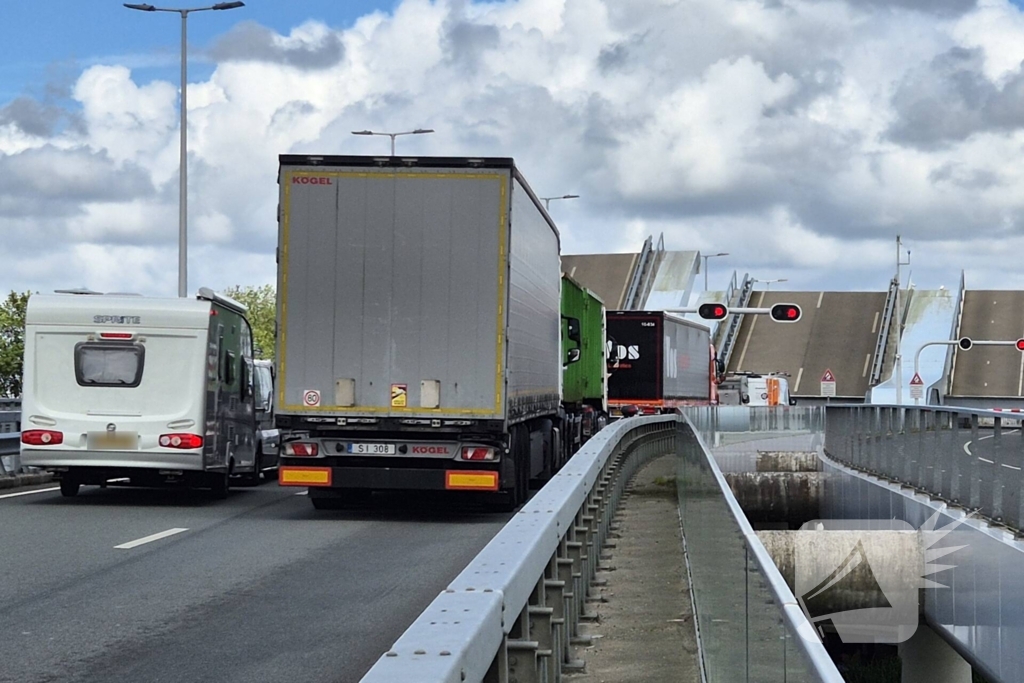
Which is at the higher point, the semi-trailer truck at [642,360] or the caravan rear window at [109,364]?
the semi-trailer truck at [642,360]

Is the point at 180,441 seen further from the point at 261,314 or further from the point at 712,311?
the point at 261,314

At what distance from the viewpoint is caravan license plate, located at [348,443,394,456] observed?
16.8m

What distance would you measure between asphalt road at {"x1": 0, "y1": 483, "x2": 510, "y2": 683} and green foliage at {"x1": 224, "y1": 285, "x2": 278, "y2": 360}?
79200 mm

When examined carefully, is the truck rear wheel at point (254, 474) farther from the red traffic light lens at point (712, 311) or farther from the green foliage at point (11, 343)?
the green foliage at point (11, 343)

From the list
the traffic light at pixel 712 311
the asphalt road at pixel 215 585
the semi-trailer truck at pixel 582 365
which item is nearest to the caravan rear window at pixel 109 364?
the asphalt road at pixel 215 585

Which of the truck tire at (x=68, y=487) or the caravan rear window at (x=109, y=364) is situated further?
the truck tire at (x=68, y=487)

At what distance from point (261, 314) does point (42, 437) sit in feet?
294

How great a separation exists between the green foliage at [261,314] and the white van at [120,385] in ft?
254

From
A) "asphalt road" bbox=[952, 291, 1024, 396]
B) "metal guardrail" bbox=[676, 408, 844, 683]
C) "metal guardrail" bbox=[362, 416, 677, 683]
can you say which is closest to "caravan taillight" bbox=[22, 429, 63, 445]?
"metal guardrail" bbox=[362, 416, 677, 683]

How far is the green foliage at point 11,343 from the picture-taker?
75938mm

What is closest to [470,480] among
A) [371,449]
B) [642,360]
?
[371,449]

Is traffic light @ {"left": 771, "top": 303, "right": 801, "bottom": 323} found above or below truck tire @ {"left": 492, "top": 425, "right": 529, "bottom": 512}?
above

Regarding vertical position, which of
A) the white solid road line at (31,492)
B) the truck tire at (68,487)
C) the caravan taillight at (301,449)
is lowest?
the white solid road line at (31,492)

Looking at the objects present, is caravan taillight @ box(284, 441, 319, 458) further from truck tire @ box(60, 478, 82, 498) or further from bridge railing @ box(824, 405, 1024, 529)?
bridge railing @ box(824, 405, 1024, 529)
